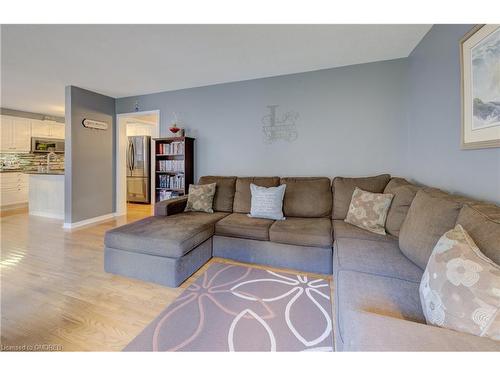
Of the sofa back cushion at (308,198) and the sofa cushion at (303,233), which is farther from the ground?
the sofa back cushion at (308,198)

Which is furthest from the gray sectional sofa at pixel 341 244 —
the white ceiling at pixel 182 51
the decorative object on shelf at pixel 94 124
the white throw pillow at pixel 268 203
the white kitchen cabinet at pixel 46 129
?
the white kitchen cabinet at pixel 46 129

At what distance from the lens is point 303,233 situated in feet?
7.01

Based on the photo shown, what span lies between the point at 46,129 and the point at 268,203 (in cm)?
Result: 664

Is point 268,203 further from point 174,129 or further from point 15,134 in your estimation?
point 15,134

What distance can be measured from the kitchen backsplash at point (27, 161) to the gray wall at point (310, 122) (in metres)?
4.62

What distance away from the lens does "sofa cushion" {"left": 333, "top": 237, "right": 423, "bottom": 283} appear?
1.32 meters

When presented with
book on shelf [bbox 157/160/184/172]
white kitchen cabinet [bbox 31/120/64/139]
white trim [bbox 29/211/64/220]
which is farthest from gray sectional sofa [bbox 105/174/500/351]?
white kitchen cabinet [bbox 31/120/64/139]

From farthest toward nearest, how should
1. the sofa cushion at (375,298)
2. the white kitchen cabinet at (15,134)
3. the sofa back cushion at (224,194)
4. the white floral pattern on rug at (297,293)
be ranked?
the white kitchen cabinet at (15,134) → the sofa back cushion at (224,194) → the white floral pattern on rug at (297,293) → the sofa cushion at (375,298)

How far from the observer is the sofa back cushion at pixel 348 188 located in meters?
2.44

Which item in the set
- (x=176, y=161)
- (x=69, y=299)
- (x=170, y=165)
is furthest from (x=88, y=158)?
(x=69, y=299)

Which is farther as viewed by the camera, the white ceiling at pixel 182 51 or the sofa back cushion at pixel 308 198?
the sofa back cushion at pixel 308 198

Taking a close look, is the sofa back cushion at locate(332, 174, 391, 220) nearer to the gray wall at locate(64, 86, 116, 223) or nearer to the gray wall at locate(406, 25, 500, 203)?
the gray wall at locate(406, 25, 500, 203)

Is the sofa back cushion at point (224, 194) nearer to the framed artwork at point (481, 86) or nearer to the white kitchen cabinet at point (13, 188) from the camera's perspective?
the framed artwork at point (481, 86)
